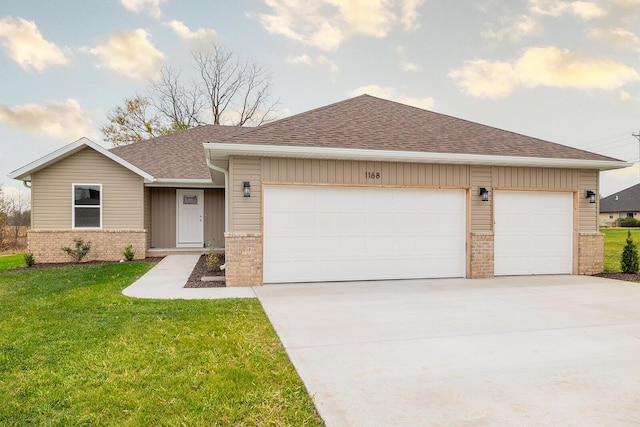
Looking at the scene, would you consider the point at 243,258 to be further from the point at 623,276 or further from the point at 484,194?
the point at 623,276

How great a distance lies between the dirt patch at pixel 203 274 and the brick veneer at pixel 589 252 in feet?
28.8

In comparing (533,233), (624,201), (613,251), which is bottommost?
(613,251)

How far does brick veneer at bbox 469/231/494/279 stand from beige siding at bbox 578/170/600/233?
264 centimetres

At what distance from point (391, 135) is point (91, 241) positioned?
32.6ft

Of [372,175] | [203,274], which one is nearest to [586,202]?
[372,175]

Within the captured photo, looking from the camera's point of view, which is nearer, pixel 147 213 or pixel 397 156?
pixel 397 156

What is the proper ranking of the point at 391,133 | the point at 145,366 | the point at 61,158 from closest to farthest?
1. the point at 145,366
2. the point at 391,133
3. the point at 61,158

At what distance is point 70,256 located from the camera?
481 inches

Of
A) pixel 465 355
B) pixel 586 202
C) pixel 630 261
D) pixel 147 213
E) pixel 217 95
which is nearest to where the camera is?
pixel 465 355

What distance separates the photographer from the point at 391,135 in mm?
8984

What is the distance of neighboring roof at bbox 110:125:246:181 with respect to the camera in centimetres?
1381

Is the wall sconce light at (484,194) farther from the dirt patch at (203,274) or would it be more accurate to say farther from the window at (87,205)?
the window at (87,205)

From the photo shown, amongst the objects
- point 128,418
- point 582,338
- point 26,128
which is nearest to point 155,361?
point 128,418

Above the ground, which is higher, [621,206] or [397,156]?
[397,156]
